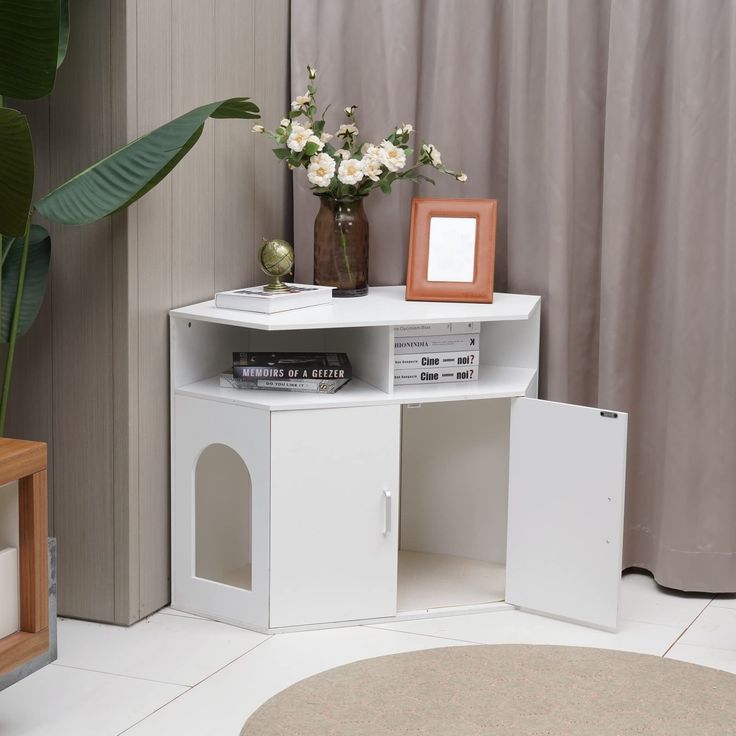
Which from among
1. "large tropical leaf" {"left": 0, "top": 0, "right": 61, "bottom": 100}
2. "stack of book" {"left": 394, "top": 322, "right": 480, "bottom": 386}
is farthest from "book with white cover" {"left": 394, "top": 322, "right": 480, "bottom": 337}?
"large tropical leaf" {"left": 0, "top": 0, "right": 61, "bottom": 100}

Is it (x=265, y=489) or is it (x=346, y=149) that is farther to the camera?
(x=346, y=149)

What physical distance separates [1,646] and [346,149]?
1409 mm

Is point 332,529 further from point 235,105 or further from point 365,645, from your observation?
point 235,105

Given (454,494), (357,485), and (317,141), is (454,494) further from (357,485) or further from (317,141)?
(317,141)

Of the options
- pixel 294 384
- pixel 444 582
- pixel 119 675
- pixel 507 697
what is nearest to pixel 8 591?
pixel 119 675

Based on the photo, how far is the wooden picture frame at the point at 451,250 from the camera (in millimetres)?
2508

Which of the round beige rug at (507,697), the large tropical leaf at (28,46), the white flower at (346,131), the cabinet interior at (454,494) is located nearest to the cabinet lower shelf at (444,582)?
the cabinet interior at (454,494)

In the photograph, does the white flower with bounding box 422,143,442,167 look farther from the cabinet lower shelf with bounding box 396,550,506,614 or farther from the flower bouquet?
the cabinet lower shelf with bounding box 396,550,506,614

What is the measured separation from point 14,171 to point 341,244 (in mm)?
977

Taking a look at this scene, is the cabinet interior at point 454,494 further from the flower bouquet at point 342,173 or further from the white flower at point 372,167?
the white flower at point 372,167

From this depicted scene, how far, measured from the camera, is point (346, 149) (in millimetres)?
2623

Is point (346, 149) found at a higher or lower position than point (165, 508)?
higher

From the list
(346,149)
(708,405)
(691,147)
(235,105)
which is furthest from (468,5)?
(708,405)

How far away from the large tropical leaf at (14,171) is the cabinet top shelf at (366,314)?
0.57 metres
